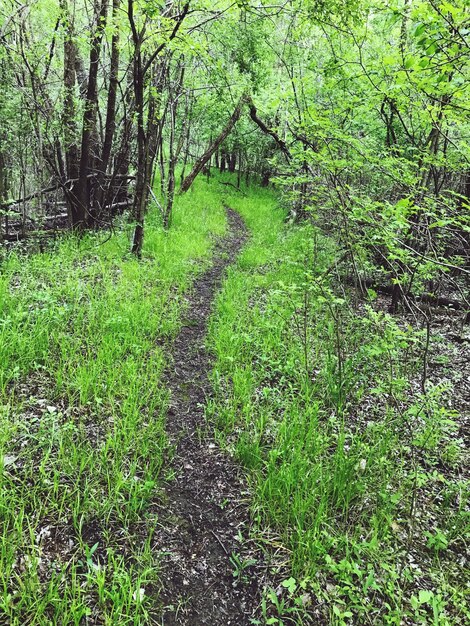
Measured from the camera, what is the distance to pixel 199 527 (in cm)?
332

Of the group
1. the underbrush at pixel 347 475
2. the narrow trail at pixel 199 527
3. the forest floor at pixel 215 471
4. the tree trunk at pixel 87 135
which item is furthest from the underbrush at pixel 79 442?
the tree trunk at pixel 87 135

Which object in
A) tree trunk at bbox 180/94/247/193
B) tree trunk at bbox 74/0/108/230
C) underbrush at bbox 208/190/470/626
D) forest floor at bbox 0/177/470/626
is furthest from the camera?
tree trunk at bbox 180/94/247/193

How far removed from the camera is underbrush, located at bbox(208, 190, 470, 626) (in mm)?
2852

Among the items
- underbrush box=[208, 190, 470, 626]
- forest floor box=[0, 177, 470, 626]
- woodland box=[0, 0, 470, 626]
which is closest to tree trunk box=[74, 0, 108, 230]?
woodland box=[0, 0, 470, 626]

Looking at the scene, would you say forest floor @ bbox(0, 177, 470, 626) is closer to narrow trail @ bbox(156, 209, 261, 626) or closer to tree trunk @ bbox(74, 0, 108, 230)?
narrow trail @ bbox(156, 209, 261, 626)

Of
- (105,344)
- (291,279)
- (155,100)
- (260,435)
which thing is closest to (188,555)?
(260,435)

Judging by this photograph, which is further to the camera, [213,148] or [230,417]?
[213,148]

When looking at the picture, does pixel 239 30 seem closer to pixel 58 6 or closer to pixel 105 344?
pixel 58 6

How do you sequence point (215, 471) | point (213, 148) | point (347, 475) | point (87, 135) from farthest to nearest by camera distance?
point (213, 148) → point (87, 135) → point (215, 471) → point (347, 475)

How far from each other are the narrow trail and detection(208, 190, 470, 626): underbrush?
0.69 ft

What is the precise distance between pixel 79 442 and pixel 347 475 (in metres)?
2.72

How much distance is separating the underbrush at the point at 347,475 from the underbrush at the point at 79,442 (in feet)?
3.35

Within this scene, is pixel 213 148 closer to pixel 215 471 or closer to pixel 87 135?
pixel 87 135

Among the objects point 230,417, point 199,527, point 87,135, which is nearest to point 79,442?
point 199,527
